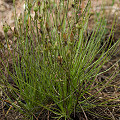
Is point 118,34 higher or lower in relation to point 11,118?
higher

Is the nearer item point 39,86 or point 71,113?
point 39,86

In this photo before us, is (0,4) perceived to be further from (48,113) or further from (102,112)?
(102,112)

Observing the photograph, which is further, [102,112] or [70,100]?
[102,112]

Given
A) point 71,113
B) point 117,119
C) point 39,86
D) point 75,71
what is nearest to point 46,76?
point 39,86

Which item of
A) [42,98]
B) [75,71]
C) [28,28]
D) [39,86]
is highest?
[28,28]

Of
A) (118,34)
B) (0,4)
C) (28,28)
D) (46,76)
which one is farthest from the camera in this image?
(118,34)

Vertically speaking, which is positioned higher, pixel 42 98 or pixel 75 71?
pixel 75 71

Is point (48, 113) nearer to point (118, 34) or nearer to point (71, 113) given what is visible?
point (71, 113)

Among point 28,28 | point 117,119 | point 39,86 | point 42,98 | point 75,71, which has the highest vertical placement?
point 28,28

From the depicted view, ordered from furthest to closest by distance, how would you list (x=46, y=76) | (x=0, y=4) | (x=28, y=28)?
(x=0, y=4) < (x=46, y=76) < (x=28, y=28)

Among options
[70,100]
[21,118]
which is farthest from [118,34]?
[21,118]
